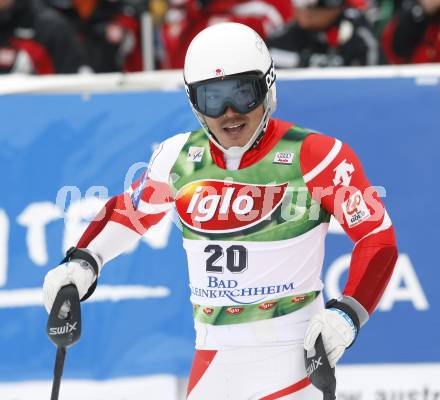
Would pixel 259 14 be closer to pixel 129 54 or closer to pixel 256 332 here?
pixel 129 54

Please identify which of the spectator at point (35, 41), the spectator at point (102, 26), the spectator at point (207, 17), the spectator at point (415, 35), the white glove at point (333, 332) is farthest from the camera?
the spectator at point (102, 26)

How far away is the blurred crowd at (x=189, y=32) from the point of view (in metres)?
8.77

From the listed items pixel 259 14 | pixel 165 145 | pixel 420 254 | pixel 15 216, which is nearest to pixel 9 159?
pixel 15 216

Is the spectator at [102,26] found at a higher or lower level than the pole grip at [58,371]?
lower

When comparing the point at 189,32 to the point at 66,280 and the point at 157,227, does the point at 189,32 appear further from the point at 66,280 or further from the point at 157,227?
the point at 66,280

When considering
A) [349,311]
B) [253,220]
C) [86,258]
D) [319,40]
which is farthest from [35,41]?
[349,311]

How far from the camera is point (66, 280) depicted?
190 inches

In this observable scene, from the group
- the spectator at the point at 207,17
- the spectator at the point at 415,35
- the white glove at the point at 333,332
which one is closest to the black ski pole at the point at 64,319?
the white glove at the point at 333,332

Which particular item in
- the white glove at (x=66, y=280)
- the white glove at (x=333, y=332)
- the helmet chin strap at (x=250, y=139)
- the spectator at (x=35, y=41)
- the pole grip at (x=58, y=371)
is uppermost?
the helmet chin strap at (x=250, y=139)

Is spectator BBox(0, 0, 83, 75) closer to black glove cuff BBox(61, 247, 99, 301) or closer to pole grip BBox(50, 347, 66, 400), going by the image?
black glove cuff BBox(61, 247, 99, 301)

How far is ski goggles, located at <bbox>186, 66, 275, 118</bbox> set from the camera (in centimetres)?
464

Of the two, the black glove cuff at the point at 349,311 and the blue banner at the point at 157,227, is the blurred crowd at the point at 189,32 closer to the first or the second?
the blue banner at the point at 157,227

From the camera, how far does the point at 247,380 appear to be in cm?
474

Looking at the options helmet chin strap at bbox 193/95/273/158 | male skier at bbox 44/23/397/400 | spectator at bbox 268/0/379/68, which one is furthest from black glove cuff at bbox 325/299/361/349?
spectator at bbox 268/0/379/68
